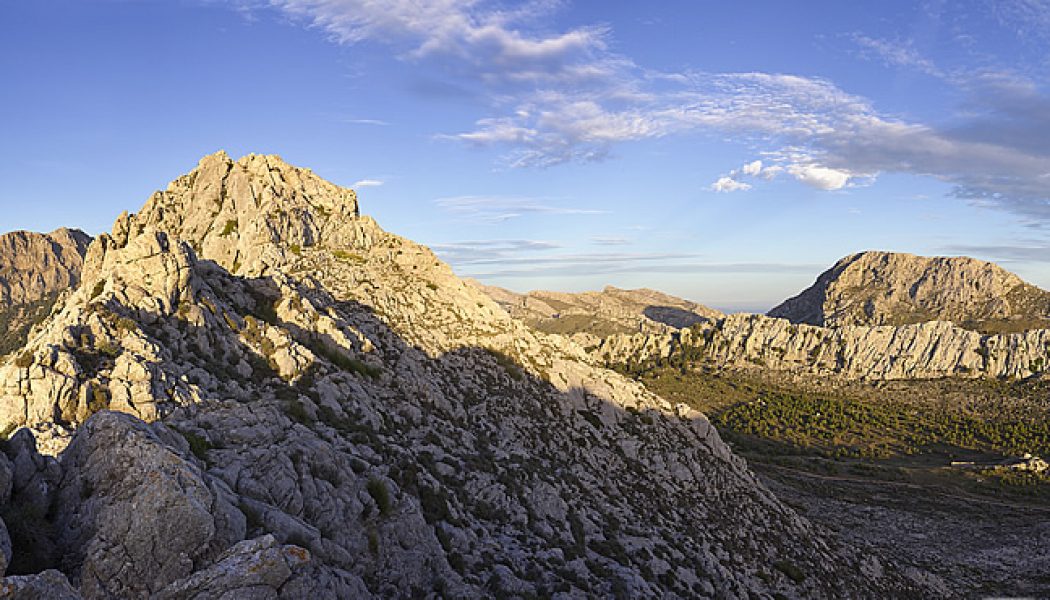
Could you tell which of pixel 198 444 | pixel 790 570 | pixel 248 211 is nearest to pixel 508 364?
pixel 790 570

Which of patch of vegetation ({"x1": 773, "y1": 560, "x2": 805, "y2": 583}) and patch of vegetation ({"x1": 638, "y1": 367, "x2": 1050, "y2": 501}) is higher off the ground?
patch of vegetation ({"x1": 773, "y1": 560, "x2": 805, "y2": 583})

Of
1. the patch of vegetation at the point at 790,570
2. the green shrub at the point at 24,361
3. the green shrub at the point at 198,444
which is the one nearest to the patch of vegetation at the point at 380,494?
the green shrub at the point at 198,444

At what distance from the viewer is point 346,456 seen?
18750mm

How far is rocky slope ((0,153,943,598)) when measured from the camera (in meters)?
11.1

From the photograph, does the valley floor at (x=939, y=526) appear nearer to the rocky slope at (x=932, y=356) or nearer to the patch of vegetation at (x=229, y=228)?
the patch of vegetation at (x=229, y=228)

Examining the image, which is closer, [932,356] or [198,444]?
[198,444]

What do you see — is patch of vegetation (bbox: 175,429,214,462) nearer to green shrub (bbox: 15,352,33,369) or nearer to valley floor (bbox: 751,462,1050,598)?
green shrub (bbox: 15,352,33,369)

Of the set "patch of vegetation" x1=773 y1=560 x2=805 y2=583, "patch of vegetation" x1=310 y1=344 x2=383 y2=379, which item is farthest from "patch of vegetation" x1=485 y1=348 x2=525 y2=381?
"patch of vegetation" x1=773 y1=560 x2=805 y2=583

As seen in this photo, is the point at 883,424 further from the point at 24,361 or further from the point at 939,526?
the point at 24,361

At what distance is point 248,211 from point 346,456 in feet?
175

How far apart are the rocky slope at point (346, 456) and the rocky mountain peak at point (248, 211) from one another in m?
0.94

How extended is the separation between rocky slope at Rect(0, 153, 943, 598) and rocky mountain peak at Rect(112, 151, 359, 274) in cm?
94

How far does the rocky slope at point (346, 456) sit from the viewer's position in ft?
36.5

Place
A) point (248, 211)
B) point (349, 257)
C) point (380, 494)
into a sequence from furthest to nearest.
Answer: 1. point (248, 211)
2. point (349, 257)
3. point (380, 494)
